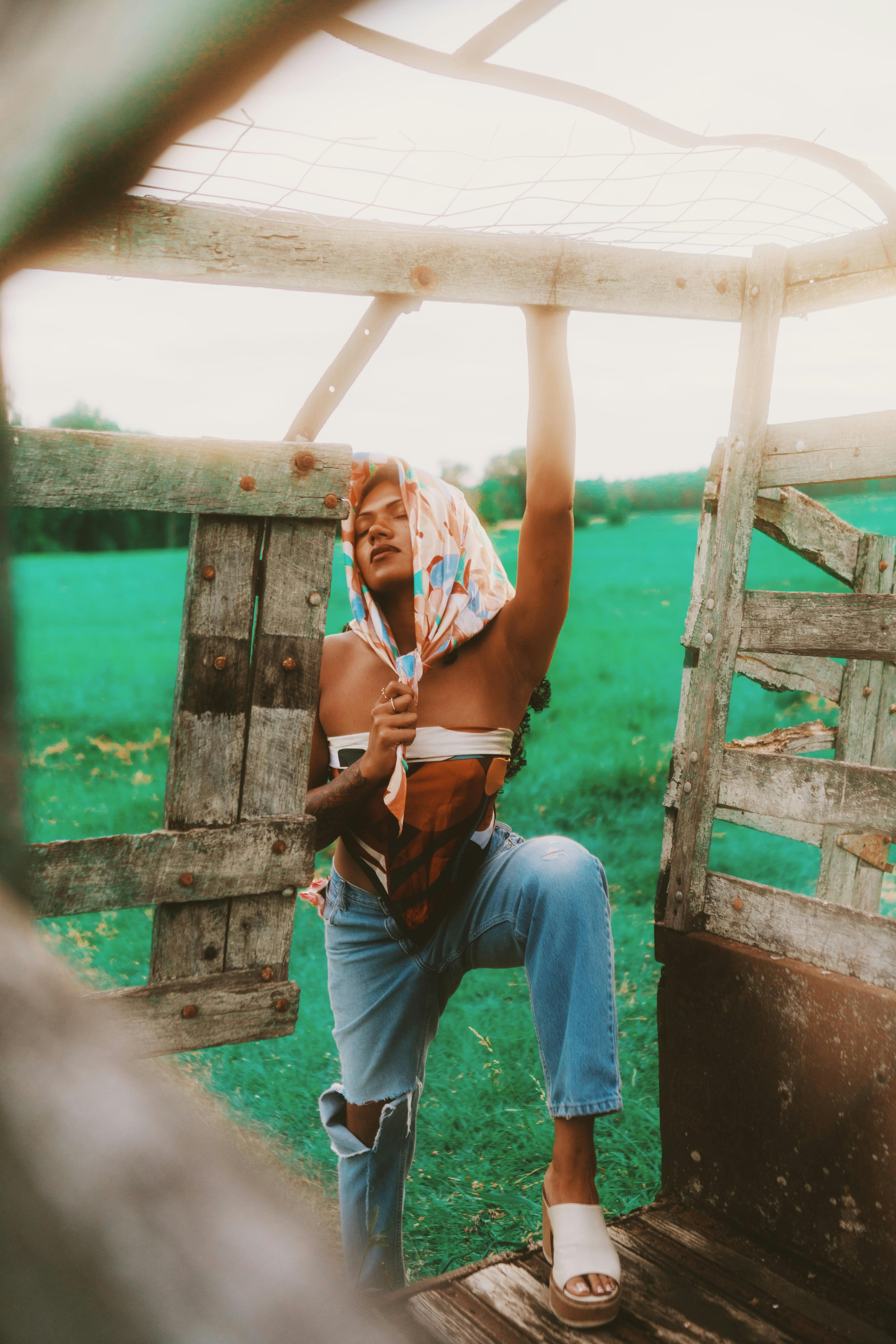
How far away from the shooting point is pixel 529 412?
211 centimetres

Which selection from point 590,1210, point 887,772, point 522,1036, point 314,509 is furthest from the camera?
point 522,1036

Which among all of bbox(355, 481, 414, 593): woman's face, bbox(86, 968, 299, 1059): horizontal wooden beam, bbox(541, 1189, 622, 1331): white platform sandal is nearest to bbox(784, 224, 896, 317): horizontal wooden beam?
bbox(355, 481, 414, 593): woman's face

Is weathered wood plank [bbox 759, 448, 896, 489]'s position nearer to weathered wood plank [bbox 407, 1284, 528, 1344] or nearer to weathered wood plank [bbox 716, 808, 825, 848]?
weathered wood plank [bbox 716, 808, 825, 848]

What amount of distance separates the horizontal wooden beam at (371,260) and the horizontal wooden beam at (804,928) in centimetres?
151

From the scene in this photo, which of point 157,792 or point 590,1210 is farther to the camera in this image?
point 157,792

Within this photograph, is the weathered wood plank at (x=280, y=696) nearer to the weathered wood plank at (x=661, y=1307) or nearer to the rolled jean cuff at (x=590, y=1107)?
the rolled jean cuff at (x=590, y=1107)

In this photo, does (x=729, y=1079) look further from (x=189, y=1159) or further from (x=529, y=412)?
(x=189, y=1159)

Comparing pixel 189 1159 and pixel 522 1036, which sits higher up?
pixel 189 1159

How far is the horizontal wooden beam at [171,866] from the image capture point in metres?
1.70

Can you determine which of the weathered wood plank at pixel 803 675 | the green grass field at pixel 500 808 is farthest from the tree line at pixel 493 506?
the weathered wood plank at pixel 803 675

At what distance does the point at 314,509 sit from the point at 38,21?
4.94 feet

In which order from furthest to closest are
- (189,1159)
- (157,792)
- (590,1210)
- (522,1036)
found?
(157,792) < (522,1036) < (590,1210) < (189,1159)

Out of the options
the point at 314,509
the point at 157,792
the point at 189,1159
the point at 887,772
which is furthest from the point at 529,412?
the point at 157,792

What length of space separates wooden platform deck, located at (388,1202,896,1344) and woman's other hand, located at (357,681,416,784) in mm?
1198
